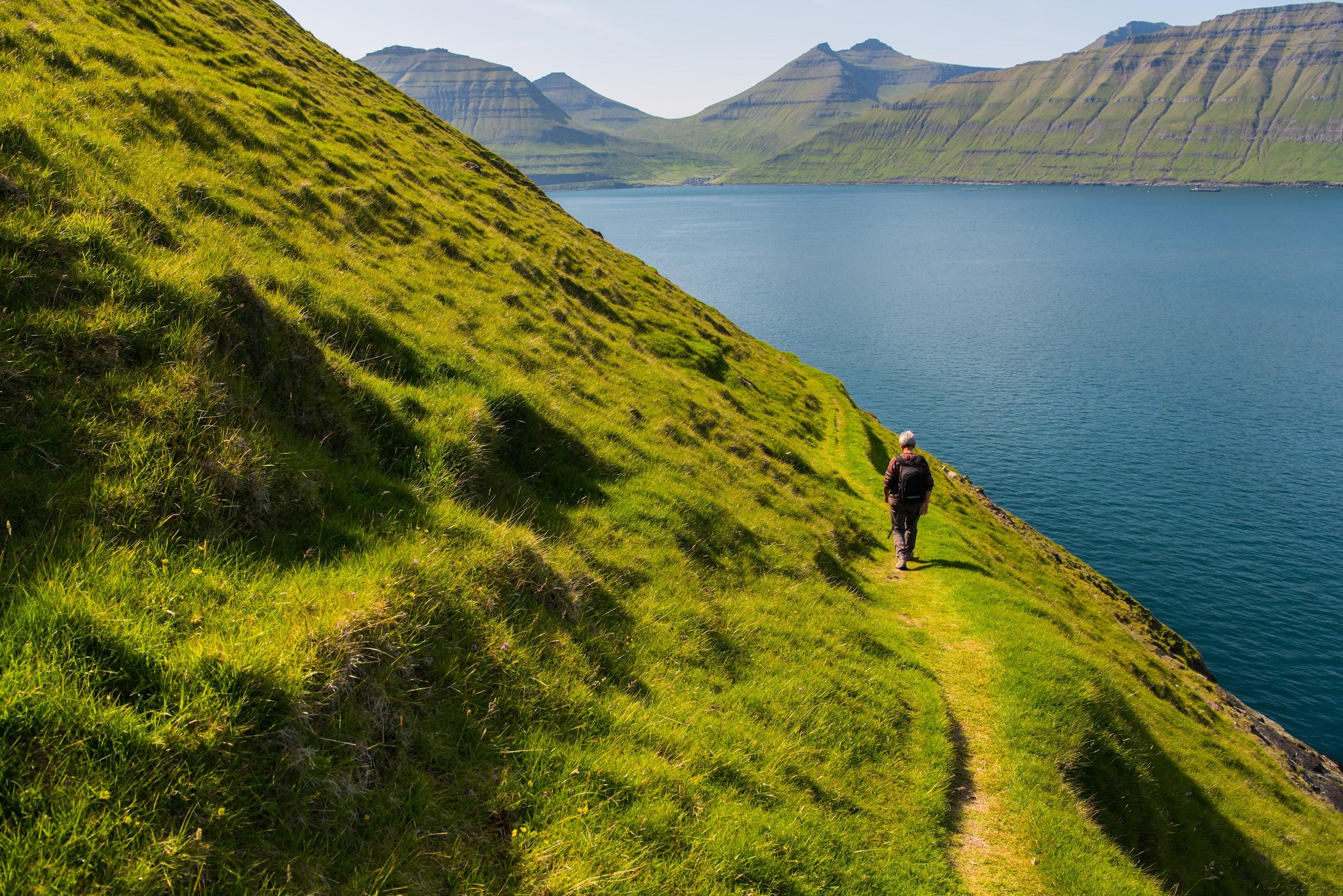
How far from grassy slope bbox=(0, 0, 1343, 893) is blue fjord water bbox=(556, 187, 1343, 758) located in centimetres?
3564

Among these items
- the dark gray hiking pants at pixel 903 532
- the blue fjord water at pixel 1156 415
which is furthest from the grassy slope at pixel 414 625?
the blue fjord water at pixel 1156 415

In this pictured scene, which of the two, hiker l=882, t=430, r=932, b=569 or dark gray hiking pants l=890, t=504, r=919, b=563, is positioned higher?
hiker l=882, t=430, r=932, b=569

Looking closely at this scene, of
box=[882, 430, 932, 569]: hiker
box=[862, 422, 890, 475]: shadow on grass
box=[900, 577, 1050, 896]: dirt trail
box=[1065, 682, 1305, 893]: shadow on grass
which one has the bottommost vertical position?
box=[1065, 682, 1305, 893]: shadow on grass

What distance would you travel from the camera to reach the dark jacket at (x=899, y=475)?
887 inches

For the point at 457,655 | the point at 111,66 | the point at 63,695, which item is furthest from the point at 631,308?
the point at 63,695

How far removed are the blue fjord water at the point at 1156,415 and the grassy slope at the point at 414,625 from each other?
35.6 m

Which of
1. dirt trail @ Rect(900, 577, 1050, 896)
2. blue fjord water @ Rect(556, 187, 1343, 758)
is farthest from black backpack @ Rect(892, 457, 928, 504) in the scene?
blue fjord water @ Rect(556, 187, 1343, 758)

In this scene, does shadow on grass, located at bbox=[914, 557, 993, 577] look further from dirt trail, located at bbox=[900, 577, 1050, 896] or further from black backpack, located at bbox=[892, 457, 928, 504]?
dirt trail, located at bbox=[900, 577, 1050, 896]

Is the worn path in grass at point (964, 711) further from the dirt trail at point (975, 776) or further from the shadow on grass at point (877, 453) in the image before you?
the shadow on grass at point (877, 453)

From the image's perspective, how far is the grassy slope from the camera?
5504 mm

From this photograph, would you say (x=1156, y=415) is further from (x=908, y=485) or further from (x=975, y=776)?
(x=975, y=776)

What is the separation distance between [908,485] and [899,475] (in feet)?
1.43

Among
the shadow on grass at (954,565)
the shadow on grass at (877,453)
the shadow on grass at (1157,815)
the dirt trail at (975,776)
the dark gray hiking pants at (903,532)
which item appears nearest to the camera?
Answer: the dirt trail at (975,776)

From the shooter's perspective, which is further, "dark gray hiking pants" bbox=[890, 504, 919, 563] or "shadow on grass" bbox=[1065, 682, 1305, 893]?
"dark gray hiking pants" bbox=[890, 504, 919, 563]
